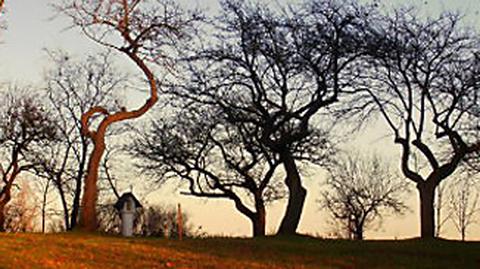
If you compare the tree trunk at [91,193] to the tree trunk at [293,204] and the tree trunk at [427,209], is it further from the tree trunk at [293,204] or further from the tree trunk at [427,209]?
the tree trunk at [427,209]

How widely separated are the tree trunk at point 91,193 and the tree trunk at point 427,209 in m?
12.5

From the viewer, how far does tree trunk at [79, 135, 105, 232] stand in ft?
92.6

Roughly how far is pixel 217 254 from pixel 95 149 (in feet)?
33.1

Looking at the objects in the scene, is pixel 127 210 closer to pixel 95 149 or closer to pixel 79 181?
pixel 95 149

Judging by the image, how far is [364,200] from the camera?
60.4 m

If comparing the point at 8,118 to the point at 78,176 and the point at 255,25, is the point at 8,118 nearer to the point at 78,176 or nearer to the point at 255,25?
the point at 78,176

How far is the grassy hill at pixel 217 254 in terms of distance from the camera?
18344mm

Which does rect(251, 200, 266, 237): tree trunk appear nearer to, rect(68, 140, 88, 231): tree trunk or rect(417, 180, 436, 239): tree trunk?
rect(417, 180, 436, 239): tree trunk

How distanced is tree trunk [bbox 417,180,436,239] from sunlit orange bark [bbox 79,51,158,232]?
11.0 meters

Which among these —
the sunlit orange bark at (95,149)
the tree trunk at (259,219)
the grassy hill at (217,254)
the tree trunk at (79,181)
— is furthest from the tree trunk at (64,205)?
the grassy hill at (217,254)

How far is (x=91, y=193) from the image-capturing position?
93.4 ft

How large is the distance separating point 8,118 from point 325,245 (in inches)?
1023

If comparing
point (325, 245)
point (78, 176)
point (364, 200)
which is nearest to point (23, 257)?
point (325, 245)

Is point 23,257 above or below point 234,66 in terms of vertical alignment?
below
